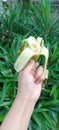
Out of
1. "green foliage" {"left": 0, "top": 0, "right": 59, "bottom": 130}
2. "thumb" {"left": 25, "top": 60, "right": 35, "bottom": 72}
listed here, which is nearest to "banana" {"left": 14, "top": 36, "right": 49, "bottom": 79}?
"thumb" {"left": 25, "top": 60, "right": 35, "bottom": 72}

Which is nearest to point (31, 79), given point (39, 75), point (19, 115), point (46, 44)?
point (39, 75)

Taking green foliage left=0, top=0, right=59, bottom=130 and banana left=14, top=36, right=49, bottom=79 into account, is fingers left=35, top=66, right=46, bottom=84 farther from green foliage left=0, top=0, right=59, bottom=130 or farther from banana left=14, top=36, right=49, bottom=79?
green foliage left=0, top=0, right=59, bottom=130

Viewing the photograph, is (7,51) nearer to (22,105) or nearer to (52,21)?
(52,21)

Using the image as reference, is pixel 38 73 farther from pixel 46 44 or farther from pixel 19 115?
pixel 46 44

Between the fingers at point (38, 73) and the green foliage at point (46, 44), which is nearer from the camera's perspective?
the fingers at point (38, 73)

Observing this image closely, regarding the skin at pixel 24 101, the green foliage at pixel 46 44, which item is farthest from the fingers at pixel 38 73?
the green foliage at pixel 46 44

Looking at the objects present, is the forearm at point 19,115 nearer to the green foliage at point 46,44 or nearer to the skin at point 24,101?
the skin at point 24,101

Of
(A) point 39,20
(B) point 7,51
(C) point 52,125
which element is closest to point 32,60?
(C) point 52,125
